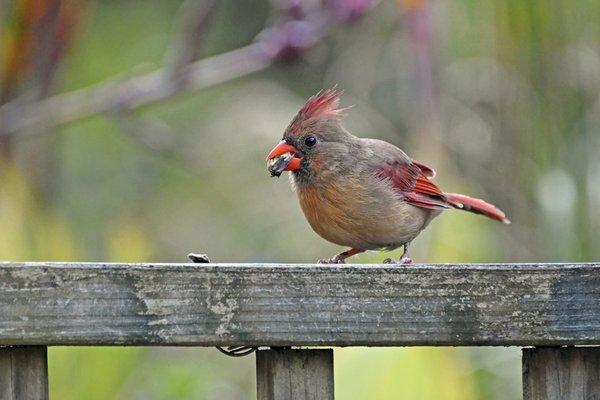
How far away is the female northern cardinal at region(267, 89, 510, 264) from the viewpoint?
10.4 feet

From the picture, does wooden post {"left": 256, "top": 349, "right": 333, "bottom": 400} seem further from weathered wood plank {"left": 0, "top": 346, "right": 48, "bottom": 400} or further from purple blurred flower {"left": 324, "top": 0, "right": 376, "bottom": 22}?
purple blurred flower {"left": 324, "top": 0, "right": 376, "bottom": 22}

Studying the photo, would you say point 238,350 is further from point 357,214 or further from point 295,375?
point 357,214

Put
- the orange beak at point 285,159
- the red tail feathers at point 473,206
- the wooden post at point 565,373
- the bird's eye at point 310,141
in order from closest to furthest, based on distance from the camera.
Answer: the wooden post at point 565,373 < the orange beak at point 285,159 < the bird's eye at point 310,141 < the red tail feathers at point 473,206

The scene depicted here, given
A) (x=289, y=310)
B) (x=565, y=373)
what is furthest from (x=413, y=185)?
(x=289, y=310)

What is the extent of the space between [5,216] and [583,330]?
1.99m

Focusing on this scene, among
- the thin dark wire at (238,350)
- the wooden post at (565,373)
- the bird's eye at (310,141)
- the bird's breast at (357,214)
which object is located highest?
the bird's eye at (310,141)

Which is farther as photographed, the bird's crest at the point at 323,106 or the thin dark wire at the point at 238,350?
the bird's crest at the point at 323,106

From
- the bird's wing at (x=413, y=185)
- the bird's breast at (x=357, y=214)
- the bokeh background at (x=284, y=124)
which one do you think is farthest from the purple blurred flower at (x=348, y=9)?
→ the bird's breast at (x=357, y=214)

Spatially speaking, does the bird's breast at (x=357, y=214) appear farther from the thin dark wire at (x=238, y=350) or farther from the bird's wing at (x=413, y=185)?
the thin dark wire at (x=238, y=350)

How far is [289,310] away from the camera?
179 centimetres

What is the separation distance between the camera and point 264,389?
183cm

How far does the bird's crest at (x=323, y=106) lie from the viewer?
326cm

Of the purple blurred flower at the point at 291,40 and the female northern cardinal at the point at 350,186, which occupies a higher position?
the purple blurred flower at the point at 291,40

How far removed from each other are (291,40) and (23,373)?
197cm
